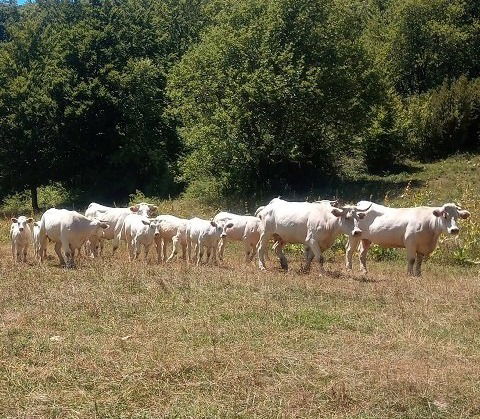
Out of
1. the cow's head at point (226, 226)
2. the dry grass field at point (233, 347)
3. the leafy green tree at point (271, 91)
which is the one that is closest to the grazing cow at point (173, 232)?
the cow's head at point (226, 226)

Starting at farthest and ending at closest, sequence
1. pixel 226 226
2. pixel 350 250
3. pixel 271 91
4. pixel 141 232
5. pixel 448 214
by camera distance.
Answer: pixel 271 91, pixel 226 226, pixel 141 232, pixel 350 250, pixel 448 214

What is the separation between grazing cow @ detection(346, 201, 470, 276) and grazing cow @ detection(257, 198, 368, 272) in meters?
0.79

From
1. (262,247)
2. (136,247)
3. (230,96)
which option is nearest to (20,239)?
(136,247)

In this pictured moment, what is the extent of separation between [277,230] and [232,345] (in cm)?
869

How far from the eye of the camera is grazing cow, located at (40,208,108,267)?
1673 centimetres

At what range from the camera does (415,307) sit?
1162cm

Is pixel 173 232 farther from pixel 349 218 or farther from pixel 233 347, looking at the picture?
pixel 233 347

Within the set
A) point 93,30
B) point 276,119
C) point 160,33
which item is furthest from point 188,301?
point 160,33

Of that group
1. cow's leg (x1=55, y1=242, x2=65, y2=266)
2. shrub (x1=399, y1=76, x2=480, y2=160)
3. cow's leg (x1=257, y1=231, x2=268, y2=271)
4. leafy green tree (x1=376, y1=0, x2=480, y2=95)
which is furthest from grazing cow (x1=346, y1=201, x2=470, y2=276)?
leafy green tree (x1=376, y1=0, x2=480, y2=95)

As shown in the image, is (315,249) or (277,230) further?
(277,230)

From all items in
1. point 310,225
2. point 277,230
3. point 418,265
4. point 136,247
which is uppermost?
point 310,225

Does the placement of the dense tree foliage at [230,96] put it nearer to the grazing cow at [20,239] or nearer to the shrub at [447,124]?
the shrub at [447,124]

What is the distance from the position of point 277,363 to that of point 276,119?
83.0ft

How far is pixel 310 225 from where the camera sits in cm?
1658
